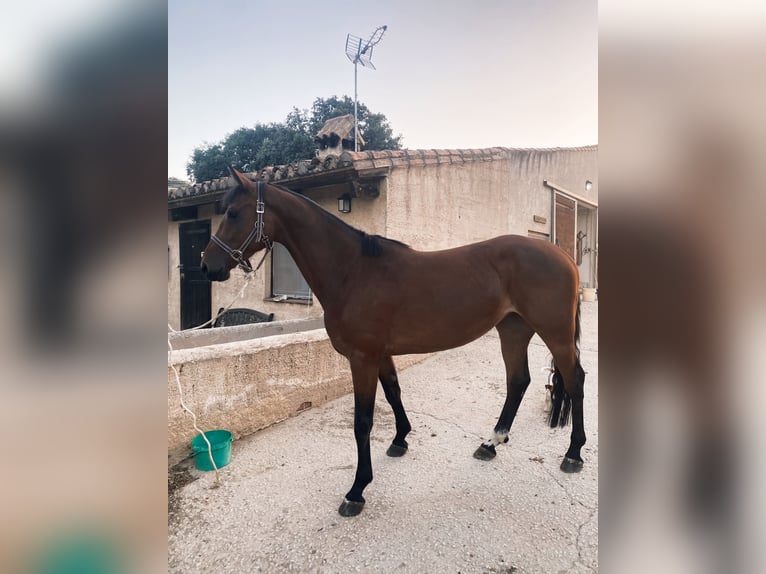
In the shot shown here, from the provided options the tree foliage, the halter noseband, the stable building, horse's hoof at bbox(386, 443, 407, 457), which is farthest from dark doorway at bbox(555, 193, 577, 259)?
the tree foliage

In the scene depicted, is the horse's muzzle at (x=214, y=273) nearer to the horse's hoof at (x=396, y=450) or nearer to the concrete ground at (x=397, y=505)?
the concrete ground at (x=397, y=505)

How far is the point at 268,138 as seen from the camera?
19.8 meters

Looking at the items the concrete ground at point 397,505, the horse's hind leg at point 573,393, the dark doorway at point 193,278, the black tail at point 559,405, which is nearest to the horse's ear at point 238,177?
the concrete ground at point 397,505

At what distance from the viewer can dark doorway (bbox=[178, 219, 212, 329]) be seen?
23.3 ft

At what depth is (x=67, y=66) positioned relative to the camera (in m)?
0.41

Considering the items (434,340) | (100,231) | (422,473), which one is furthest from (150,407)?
(422,473)

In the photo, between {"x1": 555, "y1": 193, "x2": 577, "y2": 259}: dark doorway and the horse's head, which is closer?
the horse's head

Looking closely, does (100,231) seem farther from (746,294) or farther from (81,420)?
(746,294)

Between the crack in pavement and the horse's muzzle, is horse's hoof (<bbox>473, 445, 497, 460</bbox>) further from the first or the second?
Result: the horse's muzzle

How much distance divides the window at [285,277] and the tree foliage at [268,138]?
14.6 m

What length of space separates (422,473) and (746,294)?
95.2 inches

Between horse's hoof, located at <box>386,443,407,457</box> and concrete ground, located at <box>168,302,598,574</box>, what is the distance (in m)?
0.05

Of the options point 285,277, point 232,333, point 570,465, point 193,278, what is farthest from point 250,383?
point 193,278

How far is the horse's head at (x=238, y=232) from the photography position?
7.27 ft
